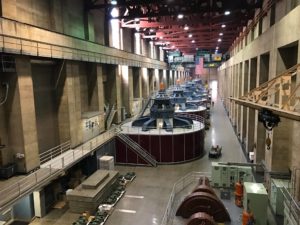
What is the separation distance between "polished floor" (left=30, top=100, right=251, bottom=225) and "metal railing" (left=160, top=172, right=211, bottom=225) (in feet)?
1.75

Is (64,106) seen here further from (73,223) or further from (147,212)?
(147,212)

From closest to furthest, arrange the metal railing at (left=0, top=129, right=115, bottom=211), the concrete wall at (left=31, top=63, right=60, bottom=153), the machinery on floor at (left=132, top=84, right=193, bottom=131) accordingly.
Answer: the metal railing at (left=0, top=129, right=115, bottom=211) < the concrete wall at (left=31, top=63, right=60, bottom=153) < the machinery on floor at (left=132, top=84, right=193, bottom=131)

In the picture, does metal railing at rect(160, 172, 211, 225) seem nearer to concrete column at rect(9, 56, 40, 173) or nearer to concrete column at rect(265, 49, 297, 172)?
concrete column at rect(265, 49, 297, 172)

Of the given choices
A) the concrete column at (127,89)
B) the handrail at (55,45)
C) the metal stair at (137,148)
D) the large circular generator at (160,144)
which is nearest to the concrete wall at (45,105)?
the handrail at (55,45)

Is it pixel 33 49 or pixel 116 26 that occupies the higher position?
pixel 116 26

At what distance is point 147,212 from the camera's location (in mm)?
13938

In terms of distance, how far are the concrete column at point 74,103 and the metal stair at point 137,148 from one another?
3.78 m

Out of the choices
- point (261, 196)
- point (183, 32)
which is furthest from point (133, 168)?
point (183, 32)

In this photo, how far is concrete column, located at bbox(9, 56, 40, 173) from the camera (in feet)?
42.8

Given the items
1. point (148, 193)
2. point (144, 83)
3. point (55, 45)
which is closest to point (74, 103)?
point (55, 45)

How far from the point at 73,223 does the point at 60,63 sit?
1024 centimetres

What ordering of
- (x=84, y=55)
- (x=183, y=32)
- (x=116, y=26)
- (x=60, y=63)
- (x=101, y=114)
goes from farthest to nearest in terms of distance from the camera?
1. (x=183, y=32)
2. (x=116, y=26)
3. (x=101, y=114)
4. (x=84, y=55)
5. (x=60, y=63)

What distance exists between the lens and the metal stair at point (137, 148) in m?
21.2

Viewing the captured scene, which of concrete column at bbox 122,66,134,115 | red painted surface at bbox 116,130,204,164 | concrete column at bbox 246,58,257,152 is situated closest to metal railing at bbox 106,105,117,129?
red painted surface at bbox 116,130,204,164
